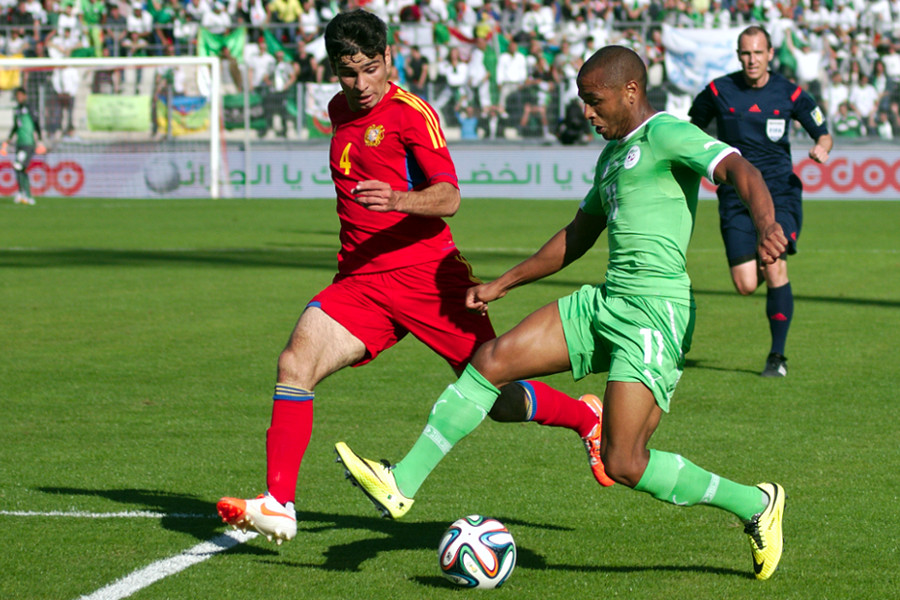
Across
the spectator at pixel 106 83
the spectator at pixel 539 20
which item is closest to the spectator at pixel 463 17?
the spectator at pixel 539 20

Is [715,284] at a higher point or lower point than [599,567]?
lower

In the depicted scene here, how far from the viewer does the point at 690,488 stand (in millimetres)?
4172

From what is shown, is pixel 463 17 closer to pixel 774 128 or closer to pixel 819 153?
pixel 774 128

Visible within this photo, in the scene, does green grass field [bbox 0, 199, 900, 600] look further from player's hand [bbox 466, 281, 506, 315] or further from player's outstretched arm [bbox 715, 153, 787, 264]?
player's outstretched arm [bbox 715, 153, 787, 264]

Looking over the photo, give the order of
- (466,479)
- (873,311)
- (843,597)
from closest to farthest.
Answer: (843,597), (466,479), (873,311)

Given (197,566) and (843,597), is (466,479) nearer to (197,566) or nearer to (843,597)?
(197,566)

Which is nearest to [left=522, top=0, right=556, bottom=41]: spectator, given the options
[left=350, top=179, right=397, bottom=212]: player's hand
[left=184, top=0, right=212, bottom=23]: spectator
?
[left=184, top=0, right=212, bottom=23]: spectator

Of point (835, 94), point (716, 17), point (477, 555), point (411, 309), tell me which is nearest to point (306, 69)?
point (716, 17)

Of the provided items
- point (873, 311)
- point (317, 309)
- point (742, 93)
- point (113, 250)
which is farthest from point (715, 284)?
point (317, 309)

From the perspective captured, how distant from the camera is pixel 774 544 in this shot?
4.24 meters

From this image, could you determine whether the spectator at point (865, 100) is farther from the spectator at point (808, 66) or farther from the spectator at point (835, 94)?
the spectator at point (808, 66)

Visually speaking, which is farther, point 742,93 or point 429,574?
point 742,93

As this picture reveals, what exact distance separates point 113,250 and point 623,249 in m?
13.5

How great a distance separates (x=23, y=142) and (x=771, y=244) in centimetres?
2369
